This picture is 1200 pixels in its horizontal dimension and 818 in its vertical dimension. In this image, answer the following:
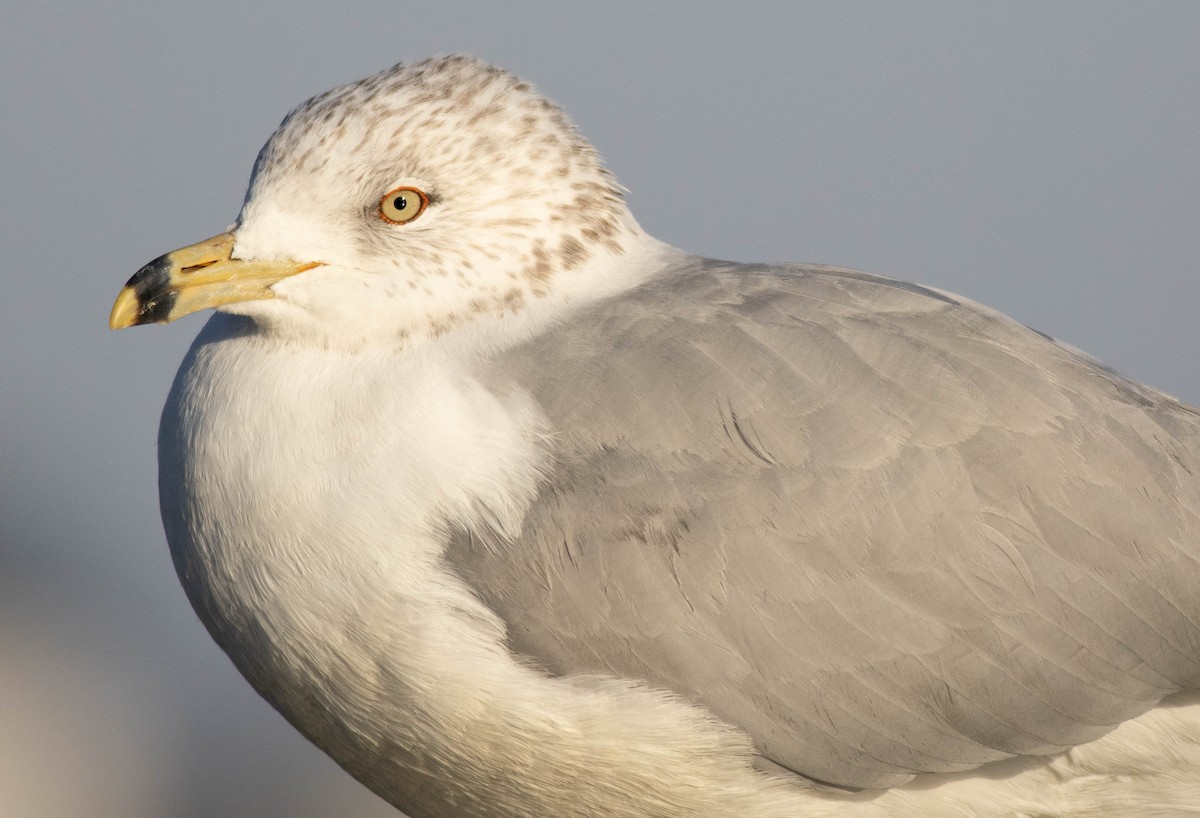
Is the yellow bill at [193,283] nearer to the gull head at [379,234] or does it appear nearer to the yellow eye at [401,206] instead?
the gull head at [379,234]

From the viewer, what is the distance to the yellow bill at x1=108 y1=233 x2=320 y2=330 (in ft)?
13.0

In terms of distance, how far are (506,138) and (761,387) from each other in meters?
1.09

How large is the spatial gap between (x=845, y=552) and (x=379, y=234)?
1.52 meters

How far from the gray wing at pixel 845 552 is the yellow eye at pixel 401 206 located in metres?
0.53

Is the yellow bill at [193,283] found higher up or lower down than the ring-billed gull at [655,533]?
higher up

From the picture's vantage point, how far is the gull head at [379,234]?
399cm

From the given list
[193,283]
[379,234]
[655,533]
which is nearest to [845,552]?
[655,533]

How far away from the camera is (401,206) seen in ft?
13.3

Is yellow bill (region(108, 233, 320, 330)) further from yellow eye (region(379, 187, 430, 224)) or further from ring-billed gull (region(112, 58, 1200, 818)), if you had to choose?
yellow eye (region(379, 187, 430, 224))

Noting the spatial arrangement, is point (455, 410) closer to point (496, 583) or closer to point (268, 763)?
point (496, 583)

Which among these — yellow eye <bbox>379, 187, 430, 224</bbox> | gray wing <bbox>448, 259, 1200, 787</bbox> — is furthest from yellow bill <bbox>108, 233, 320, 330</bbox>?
gray wing <bbox>448, 259, 1200, 787</bbox>

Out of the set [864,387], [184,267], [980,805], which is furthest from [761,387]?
[184,267]

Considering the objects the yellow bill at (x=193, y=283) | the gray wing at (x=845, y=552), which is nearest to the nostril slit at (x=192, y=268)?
the yellow bill at (x=193, y=283)

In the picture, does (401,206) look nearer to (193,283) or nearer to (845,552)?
(193,283)
